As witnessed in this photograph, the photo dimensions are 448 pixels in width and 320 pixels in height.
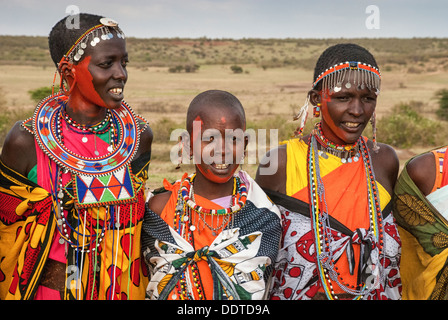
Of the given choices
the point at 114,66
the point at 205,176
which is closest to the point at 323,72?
the point at 205,176

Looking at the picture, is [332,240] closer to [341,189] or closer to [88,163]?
[341,189]

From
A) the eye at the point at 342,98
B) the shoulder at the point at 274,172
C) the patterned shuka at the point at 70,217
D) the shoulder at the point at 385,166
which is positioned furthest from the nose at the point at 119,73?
the shoulder at the point at 385,166

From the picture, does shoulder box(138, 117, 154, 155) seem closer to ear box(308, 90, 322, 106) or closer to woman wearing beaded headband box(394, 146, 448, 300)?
ear box(308, 90, 322, 106)

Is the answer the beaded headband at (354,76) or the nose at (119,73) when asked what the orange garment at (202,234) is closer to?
the nose at (119,73)

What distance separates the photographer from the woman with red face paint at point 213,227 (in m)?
2.99

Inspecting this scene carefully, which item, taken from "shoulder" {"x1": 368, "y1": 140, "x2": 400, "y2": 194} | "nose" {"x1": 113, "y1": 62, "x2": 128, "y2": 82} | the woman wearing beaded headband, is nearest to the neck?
"nose" {"x1": 113, "y1": 62, "x2": 128, "y2": 82}

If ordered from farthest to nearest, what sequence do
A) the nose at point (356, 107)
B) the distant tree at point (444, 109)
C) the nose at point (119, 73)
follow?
the distant tree at point (444, 109) → the nose at point (356, 107) → the nose at point (119, 73)

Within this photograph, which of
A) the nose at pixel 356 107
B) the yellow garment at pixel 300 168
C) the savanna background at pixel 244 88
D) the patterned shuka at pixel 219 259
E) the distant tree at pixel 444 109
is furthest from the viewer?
the distant tree at pixel 444 109

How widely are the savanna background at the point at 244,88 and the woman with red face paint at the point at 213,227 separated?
17.2 ft

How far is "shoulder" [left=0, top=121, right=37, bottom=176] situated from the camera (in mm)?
3020

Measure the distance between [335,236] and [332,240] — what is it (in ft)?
0.09

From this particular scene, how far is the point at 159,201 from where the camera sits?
10.6ft

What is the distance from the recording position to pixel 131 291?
328 cm

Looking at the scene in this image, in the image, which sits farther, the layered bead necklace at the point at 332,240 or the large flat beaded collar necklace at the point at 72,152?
the layered bead necklace at the point at 332,240
